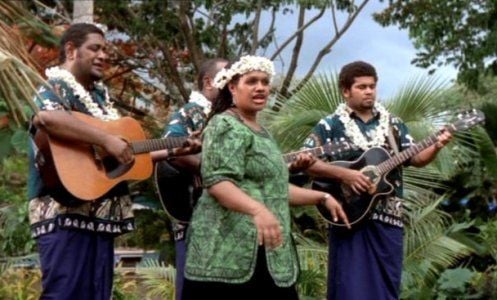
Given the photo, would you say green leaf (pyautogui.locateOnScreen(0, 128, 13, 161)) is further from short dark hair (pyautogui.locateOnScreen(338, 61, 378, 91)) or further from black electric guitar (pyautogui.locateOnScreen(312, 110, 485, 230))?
short dark hair (pyautogui.locateOnScreen(338, 61, 378, 91))

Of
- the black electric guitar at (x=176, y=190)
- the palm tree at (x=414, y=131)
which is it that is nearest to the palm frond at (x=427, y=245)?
the palm tree at (x=414, y=131)

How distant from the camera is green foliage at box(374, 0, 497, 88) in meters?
12.6

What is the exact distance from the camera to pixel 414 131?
7.10 meters

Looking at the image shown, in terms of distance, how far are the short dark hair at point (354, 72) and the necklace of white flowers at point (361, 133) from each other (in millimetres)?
147

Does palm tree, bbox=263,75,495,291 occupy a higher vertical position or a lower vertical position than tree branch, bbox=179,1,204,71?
lower

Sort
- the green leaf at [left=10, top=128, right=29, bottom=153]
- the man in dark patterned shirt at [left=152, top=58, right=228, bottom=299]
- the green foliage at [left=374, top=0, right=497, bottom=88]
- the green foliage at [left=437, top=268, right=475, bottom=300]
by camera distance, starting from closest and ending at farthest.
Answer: the man in dark patterned shirt at [left=152, top=58, right=228, bottom=299], the green leaf at [left=10, top=128, right=29, bottom=153], the green foliage at [left=437, top=268, right=475, bottom=300], the green foliage at [left=374, top=0, right=497, bottom=88]

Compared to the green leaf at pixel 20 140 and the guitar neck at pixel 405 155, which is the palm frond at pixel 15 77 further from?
the guitar neck at pixel 405 155

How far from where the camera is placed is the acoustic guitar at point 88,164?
162 inches

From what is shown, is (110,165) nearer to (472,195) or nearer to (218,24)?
(472,195)

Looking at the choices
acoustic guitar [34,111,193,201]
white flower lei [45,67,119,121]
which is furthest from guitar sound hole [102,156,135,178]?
white flower lei [45,67,119,121]

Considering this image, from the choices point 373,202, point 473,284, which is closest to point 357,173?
point 373,202

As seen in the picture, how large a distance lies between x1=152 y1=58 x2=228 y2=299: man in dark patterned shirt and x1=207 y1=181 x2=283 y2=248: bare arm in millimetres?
1017

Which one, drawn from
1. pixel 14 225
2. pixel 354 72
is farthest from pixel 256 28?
pixel 354 72

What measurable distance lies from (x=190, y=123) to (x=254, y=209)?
4.67 feet
